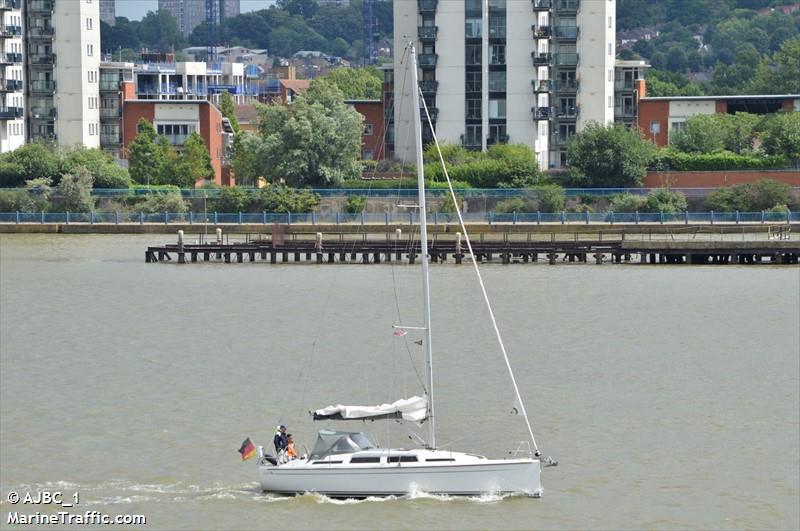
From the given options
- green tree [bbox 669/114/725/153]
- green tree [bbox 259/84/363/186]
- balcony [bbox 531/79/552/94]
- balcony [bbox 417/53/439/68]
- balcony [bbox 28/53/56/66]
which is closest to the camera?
green tree [bbox 259/84/363/186]

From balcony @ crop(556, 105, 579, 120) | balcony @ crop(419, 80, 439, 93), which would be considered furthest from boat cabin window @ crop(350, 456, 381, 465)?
balcony @ crop(556, 105, 579, 120)

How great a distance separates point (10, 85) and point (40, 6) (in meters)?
7.42

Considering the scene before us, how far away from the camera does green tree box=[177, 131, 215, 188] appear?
114 m

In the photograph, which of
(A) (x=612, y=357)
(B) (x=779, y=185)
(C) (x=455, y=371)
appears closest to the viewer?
(C) (x=455, y=371)

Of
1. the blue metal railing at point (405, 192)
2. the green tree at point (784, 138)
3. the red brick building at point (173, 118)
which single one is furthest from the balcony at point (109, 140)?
the green tree at point (784, 138)

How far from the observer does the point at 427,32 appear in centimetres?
11262

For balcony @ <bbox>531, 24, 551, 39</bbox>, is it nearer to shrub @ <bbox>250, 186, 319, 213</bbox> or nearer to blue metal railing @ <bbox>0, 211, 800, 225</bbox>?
blue metal railing @ <bbox>0, 211, 800, 225</bbox>

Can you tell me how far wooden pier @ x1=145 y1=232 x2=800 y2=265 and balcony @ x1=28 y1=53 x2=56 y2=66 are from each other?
39145mm

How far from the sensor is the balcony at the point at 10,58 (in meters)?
116

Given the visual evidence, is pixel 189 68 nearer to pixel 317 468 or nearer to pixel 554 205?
pixel 554 205

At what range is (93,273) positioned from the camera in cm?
7781

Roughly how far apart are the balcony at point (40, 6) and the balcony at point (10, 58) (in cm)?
376

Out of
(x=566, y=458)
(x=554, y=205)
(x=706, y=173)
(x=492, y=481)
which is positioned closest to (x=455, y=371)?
(x=566, y=458)

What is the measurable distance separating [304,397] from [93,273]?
3588 centimetres
